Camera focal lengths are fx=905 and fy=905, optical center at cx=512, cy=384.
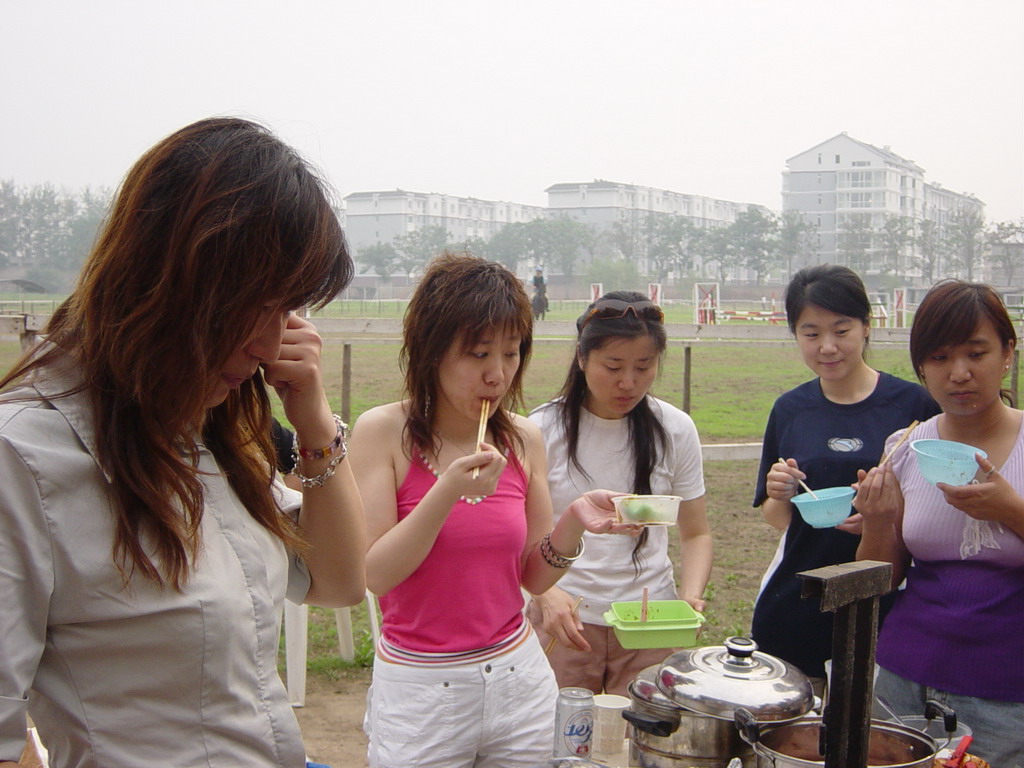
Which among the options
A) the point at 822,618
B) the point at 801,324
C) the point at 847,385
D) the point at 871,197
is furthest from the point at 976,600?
the point at 871,197

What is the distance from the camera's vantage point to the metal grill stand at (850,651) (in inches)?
41.9

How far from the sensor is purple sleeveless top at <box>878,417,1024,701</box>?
2057 mm

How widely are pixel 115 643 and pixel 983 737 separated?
6.22ft

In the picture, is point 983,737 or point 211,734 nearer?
point 211,734

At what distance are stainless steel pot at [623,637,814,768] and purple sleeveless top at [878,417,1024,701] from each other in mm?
703

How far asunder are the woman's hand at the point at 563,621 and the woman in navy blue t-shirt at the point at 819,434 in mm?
630

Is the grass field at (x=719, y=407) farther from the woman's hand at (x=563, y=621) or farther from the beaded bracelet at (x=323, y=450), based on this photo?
the woman's hand at (x=563, y=621)

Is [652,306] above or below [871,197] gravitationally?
below

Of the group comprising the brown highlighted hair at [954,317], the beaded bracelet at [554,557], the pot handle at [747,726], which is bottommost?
the pot handle at [747,726]

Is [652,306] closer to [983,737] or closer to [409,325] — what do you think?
[409,325]

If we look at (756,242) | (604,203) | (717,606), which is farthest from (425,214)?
(717,606)

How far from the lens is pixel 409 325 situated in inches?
81.6

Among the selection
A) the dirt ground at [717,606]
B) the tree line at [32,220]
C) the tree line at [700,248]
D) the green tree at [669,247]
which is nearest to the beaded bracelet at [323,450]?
the dirt ground at [717,606]

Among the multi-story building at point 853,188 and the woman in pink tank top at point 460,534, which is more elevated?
the multi-story building at point 853,188
